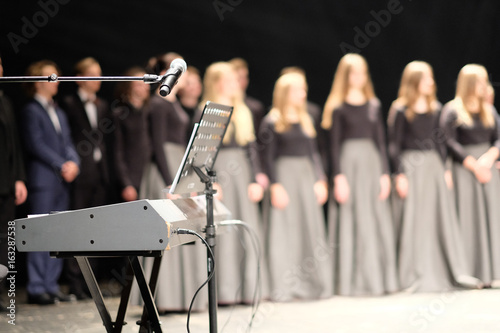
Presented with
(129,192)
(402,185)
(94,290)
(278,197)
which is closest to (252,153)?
(278,197)

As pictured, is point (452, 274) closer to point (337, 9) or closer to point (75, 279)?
point (337, 9)

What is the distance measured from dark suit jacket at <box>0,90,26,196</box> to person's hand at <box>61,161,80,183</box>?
0.31m

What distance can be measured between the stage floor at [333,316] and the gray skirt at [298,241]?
0.19 m

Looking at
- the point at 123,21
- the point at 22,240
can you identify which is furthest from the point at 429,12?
the point at 22,240

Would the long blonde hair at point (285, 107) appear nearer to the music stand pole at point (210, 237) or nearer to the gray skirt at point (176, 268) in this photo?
the gray skirt at point (176, 268)


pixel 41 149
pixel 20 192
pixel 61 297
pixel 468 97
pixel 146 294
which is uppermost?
pixel 468 97

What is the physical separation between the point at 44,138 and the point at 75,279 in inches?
45.7

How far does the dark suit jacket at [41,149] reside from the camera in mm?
5281

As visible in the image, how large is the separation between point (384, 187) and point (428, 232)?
1.71ft

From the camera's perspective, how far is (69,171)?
5.33 m

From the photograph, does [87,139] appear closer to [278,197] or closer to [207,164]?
[278,197]

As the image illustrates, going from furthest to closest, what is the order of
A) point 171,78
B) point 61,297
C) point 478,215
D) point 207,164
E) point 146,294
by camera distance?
1. point 478,215
2. point 61,297
3. point 207,164
4. point 146,294
5. point 171,78

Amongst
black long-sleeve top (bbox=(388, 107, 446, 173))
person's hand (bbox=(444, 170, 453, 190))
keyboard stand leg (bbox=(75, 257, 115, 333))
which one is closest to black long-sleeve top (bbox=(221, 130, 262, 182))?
black long-sleeve top (bbox=(388, 107, 446, 173))

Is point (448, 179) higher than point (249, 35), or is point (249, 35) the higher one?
point (249, 35)
